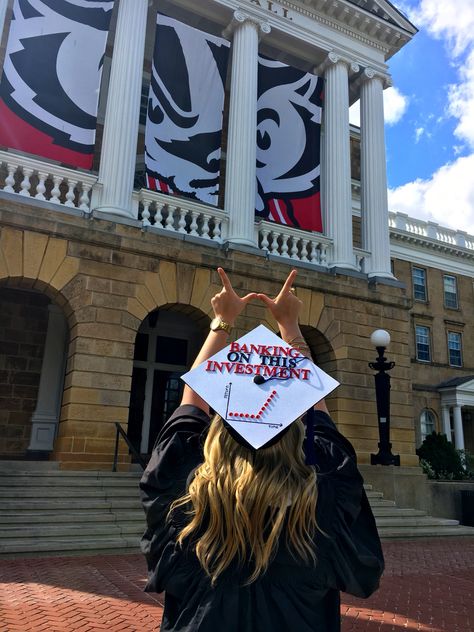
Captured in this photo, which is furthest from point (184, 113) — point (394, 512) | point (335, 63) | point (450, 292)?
point (450, 292)

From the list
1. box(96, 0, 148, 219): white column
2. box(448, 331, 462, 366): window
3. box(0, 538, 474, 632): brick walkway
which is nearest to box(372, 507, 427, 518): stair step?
box(0, 538, 474, 632): brick walkway

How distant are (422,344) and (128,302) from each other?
980 inches

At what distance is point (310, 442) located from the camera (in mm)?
1872

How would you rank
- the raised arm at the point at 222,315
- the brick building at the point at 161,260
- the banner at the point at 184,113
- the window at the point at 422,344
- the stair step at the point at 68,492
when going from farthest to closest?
1. the window at the point at 422,344
2. the banner at the point at 184,113
3. the brick building at the point at 161,260
4. the stair step at the point at 68,492
5. the raised arm at the point at 222,315

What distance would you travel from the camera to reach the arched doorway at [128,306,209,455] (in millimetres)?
15594

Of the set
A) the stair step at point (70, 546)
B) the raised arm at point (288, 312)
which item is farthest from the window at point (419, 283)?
the raised arm at point (288, 312)

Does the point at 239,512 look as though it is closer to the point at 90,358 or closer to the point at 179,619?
the point at 179,619

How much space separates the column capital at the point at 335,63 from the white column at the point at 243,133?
249cm

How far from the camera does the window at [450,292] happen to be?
115 feet

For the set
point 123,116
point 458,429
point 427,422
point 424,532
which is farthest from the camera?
point 427,422

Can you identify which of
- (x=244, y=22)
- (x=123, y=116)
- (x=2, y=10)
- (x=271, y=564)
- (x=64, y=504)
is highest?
(x=244, y=22)

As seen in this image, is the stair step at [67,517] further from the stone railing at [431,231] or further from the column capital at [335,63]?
the stone railing at [431,231]

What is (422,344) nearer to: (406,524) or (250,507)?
(406,524)

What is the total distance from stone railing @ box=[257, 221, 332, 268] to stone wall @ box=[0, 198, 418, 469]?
1.79ft
